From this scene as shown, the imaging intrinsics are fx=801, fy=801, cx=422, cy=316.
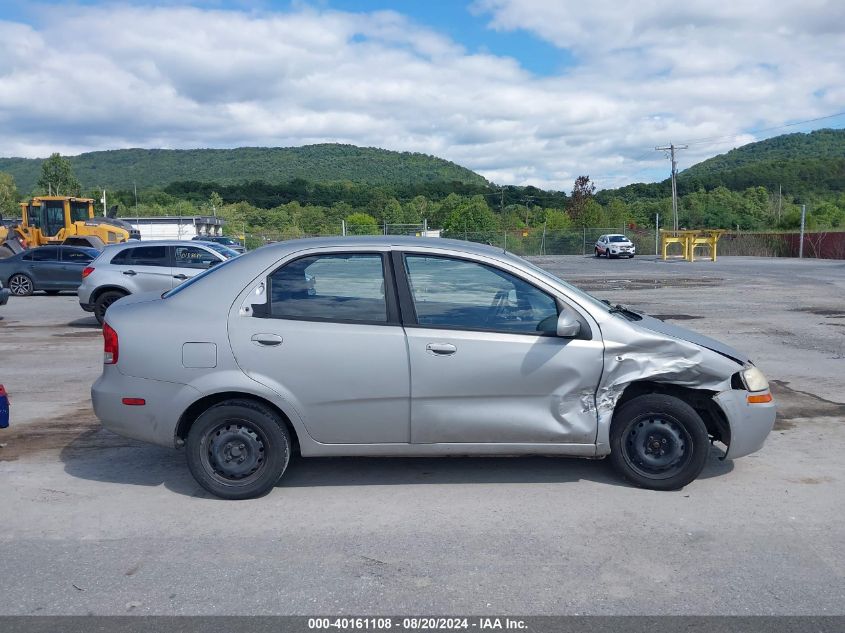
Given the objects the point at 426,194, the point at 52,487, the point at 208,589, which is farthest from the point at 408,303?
the point at 426,194

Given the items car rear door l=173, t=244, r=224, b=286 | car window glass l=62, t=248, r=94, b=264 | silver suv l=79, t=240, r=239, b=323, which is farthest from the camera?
car window glass l=62, t=248, r=94, b=264

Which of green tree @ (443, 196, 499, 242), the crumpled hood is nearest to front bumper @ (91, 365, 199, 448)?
the crumpled hood

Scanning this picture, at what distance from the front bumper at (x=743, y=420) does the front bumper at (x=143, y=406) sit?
359 cm

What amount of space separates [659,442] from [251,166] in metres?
123

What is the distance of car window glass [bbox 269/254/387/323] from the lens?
5.42 m

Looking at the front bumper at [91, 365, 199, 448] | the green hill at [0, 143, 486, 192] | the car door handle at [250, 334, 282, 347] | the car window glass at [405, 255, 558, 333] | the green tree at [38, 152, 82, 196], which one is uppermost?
the green hill at [0, 143, 486, 192]

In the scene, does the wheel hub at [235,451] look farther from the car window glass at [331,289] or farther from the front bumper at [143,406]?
the car window glass at [331,289]

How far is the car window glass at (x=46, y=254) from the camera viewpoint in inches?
876

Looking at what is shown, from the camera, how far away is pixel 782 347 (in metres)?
11.9

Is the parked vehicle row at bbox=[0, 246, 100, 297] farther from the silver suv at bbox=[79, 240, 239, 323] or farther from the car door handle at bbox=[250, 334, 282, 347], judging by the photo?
the car door handle at bbox=[250, 334, 282, 347]

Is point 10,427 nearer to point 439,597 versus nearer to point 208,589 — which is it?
point 208,589

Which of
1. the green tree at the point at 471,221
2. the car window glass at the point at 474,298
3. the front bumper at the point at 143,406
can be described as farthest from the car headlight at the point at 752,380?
the green tree at the point at 471,221

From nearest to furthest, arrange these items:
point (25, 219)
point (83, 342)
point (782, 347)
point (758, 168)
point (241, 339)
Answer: point (241, 339)
point (782, 347)
point (83, 342)
point (25, 219)
point (758, 168)

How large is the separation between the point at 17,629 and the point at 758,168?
369ft
